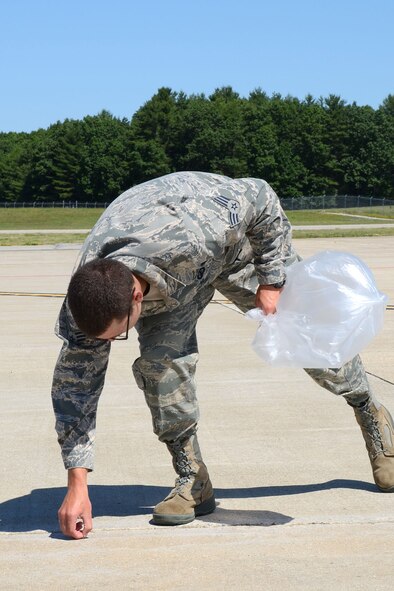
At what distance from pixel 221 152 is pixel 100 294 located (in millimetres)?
103193

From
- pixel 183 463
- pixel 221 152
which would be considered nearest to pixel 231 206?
pixel 183 463

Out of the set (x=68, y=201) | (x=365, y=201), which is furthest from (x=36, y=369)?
(x=68, y=201)

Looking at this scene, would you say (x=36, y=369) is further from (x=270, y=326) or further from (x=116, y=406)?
(x=270, y=326)

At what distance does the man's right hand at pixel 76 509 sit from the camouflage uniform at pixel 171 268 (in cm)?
5

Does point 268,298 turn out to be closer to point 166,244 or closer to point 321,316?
point 321,316

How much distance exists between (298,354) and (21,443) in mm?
1793

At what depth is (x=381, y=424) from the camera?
14.3 feet

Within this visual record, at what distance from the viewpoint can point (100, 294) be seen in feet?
10.2

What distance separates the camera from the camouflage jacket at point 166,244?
3447mm

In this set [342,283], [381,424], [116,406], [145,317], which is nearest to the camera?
[145,317]

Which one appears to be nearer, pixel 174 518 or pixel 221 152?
pixel 174 518

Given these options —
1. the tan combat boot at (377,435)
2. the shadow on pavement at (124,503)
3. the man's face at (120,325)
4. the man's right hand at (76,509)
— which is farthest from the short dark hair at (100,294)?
the tan combat boot at (377,435)

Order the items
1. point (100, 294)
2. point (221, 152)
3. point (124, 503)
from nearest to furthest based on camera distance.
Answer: point (100, 294) → point (124, 503) → point (221, 152)

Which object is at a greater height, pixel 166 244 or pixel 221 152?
pixel 166 244
